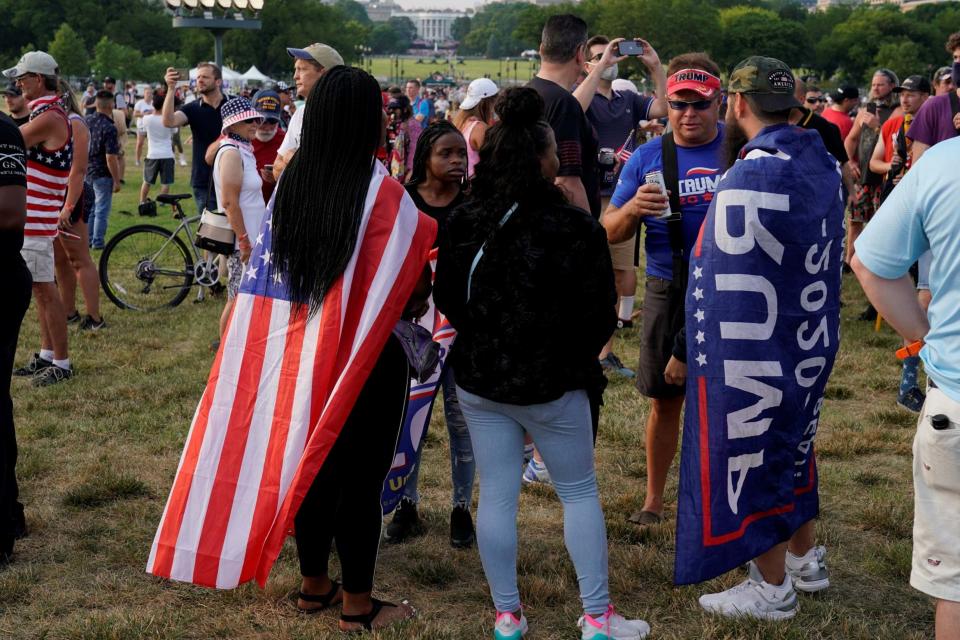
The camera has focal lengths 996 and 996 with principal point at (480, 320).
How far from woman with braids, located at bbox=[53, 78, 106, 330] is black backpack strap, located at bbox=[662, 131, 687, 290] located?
4780 millimetres

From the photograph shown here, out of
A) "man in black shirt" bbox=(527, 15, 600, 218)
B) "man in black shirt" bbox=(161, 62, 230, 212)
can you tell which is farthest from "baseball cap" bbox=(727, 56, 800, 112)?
"man in black shirt" bbox=(161, 62, 230, 212)

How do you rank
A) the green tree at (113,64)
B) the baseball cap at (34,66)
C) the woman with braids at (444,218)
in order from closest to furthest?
the woman with braids at (444,218)
the baseball cap at (34,66)
the green tree at (113,64)

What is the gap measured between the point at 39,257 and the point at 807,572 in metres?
5.13

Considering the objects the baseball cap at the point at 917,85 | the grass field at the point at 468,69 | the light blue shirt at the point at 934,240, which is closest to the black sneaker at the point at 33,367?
the light blue shirt at the point at 934,240

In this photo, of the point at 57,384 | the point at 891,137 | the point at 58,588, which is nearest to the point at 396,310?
the point at 58,588

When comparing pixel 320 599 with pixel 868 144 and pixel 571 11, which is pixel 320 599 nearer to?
pixel 868 144

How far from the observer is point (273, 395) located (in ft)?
11.8

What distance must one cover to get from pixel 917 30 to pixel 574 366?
115m

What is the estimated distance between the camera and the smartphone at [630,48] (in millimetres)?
5457

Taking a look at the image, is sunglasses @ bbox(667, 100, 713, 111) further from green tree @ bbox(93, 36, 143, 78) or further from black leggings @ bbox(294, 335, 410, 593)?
green tree @ bbox(93, 36, 143, 78)

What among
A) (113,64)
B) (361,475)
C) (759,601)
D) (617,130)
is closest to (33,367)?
(361,475)

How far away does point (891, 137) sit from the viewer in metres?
8.88

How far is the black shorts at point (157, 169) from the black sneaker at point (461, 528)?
11.5 meters

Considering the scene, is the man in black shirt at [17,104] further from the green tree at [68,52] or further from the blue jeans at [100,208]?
the green tree at [68,52]
